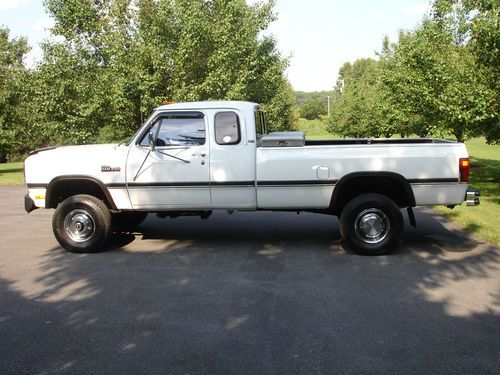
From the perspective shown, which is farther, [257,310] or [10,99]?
[10,99]

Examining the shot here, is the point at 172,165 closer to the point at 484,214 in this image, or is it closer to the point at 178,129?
the point at 178,129

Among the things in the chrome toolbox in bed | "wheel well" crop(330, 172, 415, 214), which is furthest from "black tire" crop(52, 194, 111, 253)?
"wheel well" crop(330, 172, 415, 214)

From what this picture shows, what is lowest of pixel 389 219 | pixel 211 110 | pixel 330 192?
pixel 389 219

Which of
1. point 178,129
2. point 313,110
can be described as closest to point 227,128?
point 178,129

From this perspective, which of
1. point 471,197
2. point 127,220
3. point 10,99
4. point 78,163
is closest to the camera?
point 471,197

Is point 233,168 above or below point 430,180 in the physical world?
above

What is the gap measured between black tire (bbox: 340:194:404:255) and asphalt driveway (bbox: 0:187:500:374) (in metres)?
0.21

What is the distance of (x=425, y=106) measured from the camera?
14.4 m

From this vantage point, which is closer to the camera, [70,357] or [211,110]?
[70,357]

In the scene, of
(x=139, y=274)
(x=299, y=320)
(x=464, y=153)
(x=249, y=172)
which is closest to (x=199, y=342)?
(x=299, y=320)

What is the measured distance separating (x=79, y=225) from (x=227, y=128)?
268 centimetres

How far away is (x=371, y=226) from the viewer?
22.3ft

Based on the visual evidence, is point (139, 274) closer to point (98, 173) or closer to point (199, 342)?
point (98, 173)

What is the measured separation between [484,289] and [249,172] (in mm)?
3302
